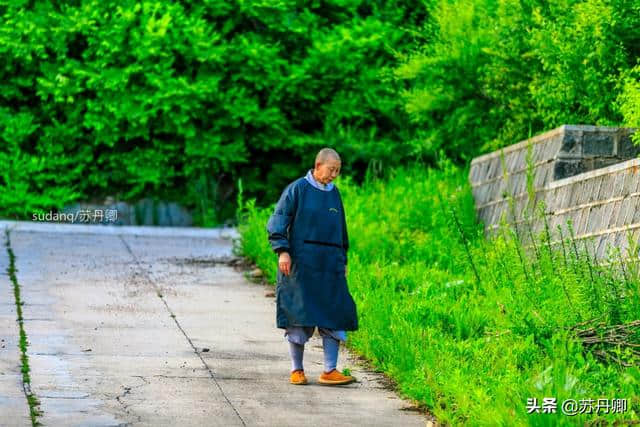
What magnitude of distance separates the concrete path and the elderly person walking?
291 millimetres

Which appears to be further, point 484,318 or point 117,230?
point 117,230

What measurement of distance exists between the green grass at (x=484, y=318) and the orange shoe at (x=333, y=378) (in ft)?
1.17

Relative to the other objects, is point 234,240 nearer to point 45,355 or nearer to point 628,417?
point 45,355

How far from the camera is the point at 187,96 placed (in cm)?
1520

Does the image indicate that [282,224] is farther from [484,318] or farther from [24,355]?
[24,355]

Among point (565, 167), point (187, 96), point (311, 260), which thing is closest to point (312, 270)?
point (311, 260)

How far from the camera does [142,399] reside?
269 inches

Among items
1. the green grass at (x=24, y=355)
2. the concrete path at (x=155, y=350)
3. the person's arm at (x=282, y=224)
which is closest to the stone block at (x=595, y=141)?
the concrete path at (x=155, y=350)

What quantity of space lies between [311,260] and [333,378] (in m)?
A: 0.74

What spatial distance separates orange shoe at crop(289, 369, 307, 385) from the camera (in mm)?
7469

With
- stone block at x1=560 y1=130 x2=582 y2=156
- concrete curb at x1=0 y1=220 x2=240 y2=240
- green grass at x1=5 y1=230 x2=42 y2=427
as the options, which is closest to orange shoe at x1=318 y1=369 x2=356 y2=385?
green grass at x1=5 y1=230 x2=42 y2=427

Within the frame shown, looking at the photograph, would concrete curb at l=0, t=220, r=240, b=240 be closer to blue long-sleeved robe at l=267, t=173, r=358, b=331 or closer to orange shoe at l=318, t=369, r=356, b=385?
blue long-sleeved robe at l=267, t=173, r=358, b=331

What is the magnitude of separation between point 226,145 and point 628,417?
1016cm

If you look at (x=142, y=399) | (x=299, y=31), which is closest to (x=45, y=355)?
(x=142, y=399)
